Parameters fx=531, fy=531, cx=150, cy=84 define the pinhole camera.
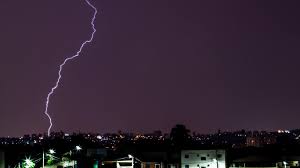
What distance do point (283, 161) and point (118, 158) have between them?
11.9 m

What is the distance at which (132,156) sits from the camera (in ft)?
113

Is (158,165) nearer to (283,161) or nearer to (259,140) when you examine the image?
(283,161)

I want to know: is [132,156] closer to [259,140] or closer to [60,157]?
[60,157]

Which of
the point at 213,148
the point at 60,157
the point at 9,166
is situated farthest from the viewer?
the point at 213,148

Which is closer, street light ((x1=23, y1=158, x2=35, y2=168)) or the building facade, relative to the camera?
street light ((x1=23, y1=158, x2=35, y2=168))

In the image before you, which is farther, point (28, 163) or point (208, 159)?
point (208, 159)

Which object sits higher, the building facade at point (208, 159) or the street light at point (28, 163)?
the building facade at point (208, 159)

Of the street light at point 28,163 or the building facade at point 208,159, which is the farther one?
the building facade at point 208,159

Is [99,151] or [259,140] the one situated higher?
[259,140]

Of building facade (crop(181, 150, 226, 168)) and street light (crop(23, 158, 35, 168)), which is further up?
building facade (crop(181, 150, 226, 168))

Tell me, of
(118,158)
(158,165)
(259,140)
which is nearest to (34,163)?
(118,158)

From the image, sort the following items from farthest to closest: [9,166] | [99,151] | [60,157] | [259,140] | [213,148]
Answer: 1. [259,140]
2. [99,151]
3. [213,148]
4. [60,157]
5. [9,166]

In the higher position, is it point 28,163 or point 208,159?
point 208,159

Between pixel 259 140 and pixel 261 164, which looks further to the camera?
pixel 259 140
